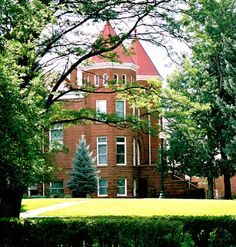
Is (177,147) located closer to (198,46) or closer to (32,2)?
(198,46)

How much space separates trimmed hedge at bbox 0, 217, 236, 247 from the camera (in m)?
10.4

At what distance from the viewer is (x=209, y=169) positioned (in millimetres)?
34219

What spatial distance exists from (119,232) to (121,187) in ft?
87.9

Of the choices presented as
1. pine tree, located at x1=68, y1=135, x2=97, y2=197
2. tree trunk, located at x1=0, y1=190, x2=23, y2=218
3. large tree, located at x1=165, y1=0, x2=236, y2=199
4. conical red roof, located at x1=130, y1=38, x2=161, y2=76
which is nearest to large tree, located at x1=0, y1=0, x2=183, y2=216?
tree trunk, located at x1=0, y1=190, x2=23, y2=218

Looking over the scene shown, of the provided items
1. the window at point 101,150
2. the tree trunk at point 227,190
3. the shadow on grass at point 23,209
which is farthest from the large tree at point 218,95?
the shadow on grass at point 23,209

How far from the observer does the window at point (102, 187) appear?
37.5m

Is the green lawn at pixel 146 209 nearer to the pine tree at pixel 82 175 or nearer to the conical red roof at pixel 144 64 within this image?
the pine tree at pixel 82 175

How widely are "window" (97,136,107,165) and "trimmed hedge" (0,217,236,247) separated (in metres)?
25.6

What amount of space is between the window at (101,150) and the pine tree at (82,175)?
1.97 metres

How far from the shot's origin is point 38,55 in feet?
46.4

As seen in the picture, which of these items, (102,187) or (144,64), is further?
(144,64)

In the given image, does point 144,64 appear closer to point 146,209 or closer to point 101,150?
point 101,150

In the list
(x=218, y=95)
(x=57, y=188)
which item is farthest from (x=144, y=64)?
(x=57, y=188)

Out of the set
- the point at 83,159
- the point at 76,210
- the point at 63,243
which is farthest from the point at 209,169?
the point at 63,243
